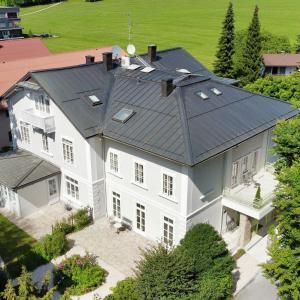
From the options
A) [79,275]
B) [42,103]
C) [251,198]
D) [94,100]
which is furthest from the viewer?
[42,103]

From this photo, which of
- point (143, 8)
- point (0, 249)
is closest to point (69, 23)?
point (143, 8)

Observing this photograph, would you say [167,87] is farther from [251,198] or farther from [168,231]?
[168,231]

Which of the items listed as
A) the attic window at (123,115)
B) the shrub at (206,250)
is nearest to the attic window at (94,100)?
the attic window at (123,115)

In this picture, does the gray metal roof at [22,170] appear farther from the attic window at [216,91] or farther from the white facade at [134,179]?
the attic window at [216,91]

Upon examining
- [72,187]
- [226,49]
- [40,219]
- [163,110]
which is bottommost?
[40,219]

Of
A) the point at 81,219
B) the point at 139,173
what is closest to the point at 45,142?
the point at 81,219

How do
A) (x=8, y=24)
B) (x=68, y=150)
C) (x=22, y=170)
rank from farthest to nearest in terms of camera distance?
(x=8, y=24), (x=22, y=170), (x=68, y=150)
